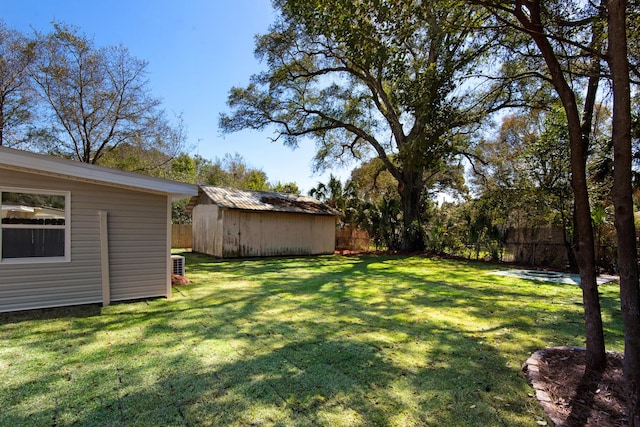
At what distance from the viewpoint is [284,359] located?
3.61 meters

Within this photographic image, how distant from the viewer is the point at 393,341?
4.24m

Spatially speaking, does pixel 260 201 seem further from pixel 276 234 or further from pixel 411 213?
pixel 411 213

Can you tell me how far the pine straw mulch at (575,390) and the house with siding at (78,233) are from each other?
5884 mm

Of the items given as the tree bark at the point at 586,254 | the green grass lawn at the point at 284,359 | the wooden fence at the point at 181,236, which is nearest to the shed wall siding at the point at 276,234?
the wooden fence at the point at 181,236

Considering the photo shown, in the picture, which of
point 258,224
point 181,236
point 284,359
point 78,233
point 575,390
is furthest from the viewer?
point 181,236

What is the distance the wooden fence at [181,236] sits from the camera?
18625 mm

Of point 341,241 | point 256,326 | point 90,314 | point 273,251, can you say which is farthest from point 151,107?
point 256,326

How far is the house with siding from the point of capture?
529 cm

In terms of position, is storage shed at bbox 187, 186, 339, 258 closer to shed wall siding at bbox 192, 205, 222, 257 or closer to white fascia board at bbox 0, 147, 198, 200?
shed wall siding at bbox 192, 205, 222, 257

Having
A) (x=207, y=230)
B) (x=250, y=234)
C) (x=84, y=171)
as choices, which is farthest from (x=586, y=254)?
(x=207, y=230)

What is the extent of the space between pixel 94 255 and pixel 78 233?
457 mm

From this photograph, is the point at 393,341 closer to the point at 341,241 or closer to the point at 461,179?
the point at 341,241

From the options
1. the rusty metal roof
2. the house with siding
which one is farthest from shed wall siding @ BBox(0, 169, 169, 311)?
the rusty metal roof

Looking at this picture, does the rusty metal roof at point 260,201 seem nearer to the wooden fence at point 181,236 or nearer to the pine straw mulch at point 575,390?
the wooden fence at point 181,236
